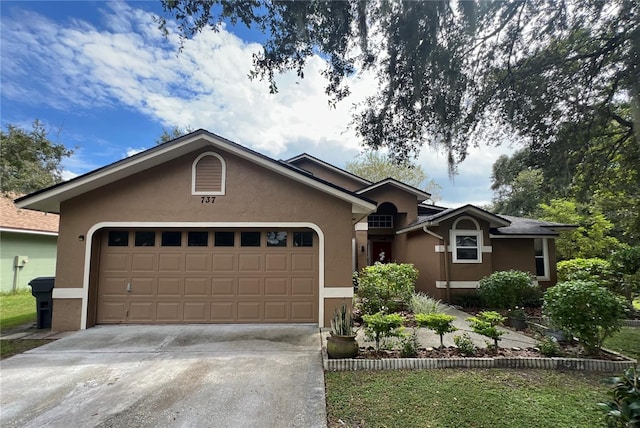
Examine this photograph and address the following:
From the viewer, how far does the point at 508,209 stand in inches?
1093

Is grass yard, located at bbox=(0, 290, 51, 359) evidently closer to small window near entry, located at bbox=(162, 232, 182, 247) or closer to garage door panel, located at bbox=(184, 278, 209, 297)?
garage door panel, located at bbox=(184, 278, 209, 297)

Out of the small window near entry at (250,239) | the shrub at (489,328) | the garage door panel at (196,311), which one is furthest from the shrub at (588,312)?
the garage door panel at (196,311)

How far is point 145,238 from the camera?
812 centimetres

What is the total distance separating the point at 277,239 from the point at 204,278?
2.10m

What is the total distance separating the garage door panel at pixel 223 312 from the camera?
7.93m

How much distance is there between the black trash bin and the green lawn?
0.97m

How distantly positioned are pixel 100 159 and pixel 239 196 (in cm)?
1509

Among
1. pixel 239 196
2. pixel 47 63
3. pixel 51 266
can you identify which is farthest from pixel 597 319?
pixel 51 266

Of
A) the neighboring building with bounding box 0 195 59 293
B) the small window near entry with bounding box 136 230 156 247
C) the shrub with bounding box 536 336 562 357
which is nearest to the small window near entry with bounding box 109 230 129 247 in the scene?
the small window near entry with bounding box 136 230 156 247

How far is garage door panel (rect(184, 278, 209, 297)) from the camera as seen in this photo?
7961 mm

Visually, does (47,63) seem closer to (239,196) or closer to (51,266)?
A: (239,196)

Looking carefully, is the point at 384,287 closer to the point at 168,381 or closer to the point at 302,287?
the point at 302,287

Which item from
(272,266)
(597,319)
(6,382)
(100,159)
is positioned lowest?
(6,382)

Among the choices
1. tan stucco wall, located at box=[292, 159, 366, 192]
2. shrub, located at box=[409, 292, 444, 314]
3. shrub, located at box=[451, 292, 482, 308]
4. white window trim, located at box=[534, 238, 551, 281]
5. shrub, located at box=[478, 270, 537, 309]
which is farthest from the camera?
tan stucco wall, located at box=[292, 159, 366, 192]
